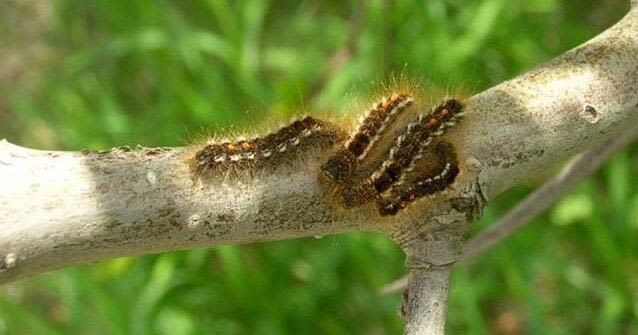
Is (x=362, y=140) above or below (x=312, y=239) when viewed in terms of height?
below

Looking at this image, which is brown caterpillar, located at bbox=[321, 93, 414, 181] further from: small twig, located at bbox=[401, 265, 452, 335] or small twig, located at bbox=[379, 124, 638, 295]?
small twig, located at bbox=[379, 124, 638, 295]

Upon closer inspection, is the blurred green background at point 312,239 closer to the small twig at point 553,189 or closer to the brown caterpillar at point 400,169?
the small twig at point 553,189

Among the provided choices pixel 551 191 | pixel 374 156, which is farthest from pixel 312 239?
pixel 374 156

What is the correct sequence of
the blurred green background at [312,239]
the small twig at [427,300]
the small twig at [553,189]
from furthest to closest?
the blurred green background at [312,239] < the small twig at [553,189] < the small twig at [427,300]

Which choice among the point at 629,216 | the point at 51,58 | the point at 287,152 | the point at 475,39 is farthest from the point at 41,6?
the point at 287,152

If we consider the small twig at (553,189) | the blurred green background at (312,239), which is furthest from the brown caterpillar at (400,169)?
the blurred green background at (312,239)

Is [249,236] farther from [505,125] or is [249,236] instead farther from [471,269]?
[471,269]

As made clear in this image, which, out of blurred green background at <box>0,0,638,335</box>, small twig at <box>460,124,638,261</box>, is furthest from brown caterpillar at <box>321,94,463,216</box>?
blurred green background at <box>0,0,638,335</box>

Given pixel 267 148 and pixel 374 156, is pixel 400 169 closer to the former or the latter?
pixel 374 156
